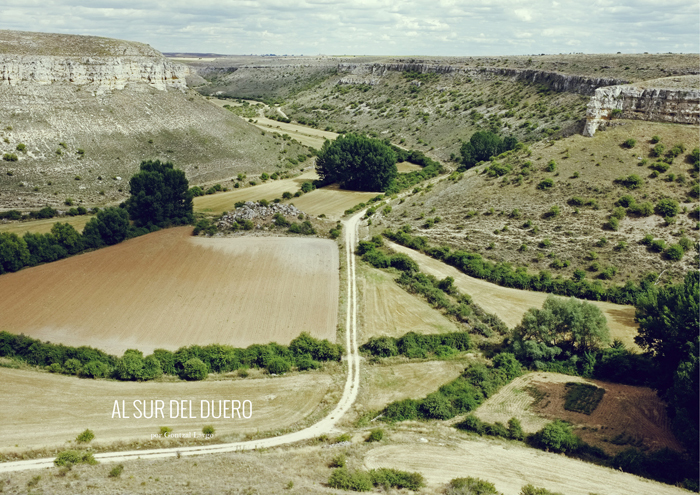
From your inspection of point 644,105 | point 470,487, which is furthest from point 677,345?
point 644,105

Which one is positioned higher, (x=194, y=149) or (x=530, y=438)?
(x=194, y=149)

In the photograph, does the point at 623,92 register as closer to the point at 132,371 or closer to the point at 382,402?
the point at 382,402

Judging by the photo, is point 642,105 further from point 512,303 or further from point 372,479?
point 372,479

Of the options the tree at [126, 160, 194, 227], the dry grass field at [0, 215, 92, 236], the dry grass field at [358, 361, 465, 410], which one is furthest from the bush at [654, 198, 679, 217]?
the dry grass field at [0, 215, 92, 236]

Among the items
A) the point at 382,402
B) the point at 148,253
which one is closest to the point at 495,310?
the point at 382,402

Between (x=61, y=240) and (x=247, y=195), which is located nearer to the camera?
(x=61, y=240)

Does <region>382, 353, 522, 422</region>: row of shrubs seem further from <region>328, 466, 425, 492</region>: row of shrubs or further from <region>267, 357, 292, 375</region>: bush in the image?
<region>267, 357, 292, 375</region>: bush

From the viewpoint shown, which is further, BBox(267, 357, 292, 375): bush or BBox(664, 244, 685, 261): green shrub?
BBox(664, 244, 685, 261): green shrub
